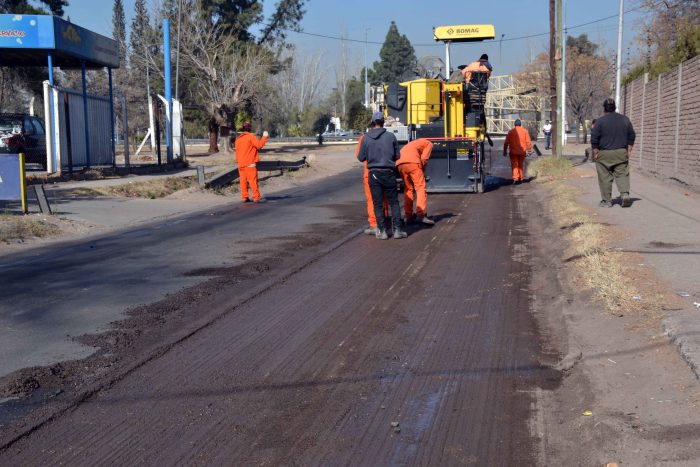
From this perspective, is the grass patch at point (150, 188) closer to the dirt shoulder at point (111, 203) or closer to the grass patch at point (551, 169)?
the dirt shoulder at point (111, 203)

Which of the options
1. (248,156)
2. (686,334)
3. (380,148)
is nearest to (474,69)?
(248,156)

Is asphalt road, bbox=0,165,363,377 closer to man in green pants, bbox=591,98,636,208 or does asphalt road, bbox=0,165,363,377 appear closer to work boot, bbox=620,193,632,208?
man in green pants, bbox=591,98,636,208

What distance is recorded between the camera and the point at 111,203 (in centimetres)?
1731

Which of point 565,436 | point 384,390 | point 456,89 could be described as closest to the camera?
point 565,436

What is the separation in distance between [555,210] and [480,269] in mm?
6117

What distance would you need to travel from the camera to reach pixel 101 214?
15508 millimetres

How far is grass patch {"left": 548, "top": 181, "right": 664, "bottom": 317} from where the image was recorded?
6.84 meters

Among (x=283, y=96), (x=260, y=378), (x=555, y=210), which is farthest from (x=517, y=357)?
(x=283, y=96)

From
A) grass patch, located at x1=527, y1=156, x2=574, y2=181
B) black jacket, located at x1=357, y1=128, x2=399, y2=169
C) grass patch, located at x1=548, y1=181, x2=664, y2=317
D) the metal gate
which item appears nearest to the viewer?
grass patch, located at x1=548, y1=181, x2=664, y2=317

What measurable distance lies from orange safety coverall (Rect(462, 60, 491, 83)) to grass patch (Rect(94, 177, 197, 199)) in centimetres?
785

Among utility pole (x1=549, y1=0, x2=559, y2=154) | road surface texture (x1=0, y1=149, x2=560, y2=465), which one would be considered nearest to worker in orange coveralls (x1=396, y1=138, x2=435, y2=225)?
road surface texture (x1=0, y1=149, x2=560, y2=465)

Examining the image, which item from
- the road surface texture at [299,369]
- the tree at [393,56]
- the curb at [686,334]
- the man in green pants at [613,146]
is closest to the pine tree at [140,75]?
the man in green pants at [613,146]

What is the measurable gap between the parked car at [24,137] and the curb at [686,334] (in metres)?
19.0

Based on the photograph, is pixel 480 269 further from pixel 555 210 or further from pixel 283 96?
pixel 283 96
